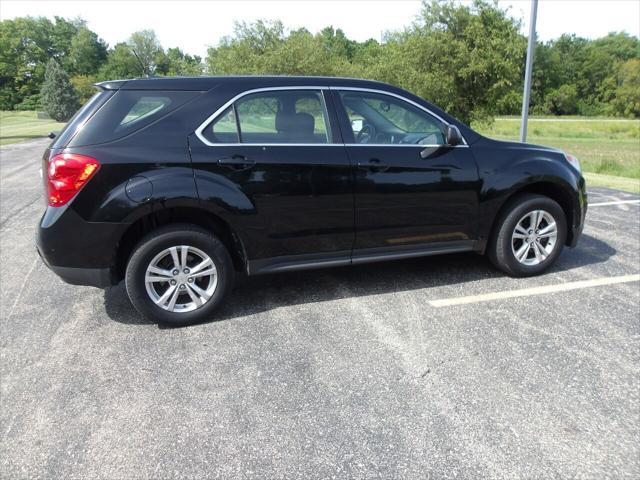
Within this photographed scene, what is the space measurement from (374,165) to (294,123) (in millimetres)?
723

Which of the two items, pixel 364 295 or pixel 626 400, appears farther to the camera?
pixel 364 295

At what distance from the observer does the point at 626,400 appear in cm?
268

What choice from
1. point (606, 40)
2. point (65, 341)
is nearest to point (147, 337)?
point (65, 341)

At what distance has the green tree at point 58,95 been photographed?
46.1 metres

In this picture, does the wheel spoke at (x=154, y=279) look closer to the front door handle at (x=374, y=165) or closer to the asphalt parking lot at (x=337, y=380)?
the asphalt parking lot at (x=337, y=380)

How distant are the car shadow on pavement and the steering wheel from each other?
1.32 meters

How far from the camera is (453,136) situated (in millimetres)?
4000

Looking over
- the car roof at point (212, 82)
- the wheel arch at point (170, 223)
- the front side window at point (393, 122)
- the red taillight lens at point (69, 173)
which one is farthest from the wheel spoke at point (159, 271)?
the front side window at point (393, 122)

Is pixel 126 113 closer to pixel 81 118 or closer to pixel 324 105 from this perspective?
pixel 81 118

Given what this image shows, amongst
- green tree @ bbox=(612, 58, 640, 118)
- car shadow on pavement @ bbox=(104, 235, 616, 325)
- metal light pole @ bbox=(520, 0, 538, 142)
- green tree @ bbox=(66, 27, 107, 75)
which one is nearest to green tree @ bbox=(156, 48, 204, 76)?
green tree @ bbox=(66, 27, 107, 75)

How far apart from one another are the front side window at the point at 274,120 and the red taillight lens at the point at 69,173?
0.82 m

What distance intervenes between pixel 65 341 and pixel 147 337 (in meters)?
0.57

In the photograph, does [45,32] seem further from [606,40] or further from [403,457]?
[403,457]

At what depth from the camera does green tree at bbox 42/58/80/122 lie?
4612 cm
